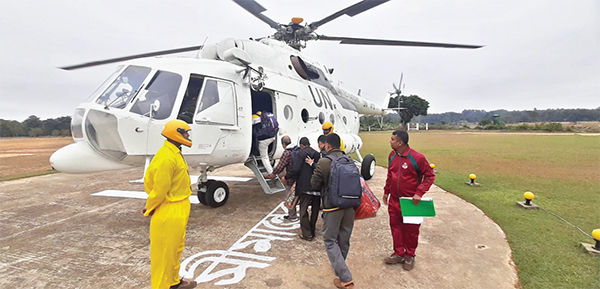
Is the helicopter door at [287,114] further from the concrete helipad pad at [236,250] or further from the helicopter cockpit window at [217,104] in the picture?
the concrete helipad pad at [236,250]

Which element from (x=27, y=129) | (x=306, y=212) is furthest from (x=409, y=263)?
(x=27, y=129)

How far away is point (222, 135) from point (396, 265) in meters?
3.52

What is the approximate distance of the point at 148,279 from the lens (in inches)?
124

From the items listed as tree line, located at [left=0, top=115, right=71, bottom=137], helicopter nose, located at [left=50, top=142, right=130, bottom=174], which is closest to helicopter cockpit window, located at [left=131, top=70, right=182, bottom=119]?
helicopter nose, located at [left=50, top=142, right=130, bottom=174]

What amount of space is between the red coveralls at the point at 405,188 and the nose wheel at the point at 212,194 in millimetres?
3715

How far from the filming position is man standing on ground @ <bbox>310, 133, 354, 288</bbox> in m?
2.89

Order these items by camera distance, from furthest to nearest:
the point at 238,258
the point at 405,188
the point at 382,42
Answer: the point at 382,42 → the point at 238,258 → the point at 405,188

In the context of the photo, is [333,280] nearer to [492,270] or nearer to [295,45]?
[492,270]

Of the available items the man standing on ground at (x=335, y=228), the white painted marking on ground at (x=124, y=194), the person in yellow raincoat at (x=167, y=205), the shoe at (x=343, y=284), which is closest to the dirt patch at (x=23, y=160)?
the white painted marking on ground at (x=124, y=194)

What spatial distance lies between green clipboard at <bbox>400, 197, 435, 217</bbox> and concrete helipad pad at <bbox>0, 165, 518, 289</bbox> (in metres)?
0.74

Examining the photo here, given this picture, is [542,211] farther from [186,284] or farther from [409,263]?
[186,284]

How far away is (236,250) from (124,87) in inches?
123

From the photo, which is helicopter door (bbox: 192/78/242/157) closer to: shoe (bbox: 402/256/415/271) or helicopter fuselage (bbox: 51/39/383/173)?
helicopter fuselage (bbox: 51/39/383/173)

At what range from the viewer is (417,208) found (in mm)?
3146
